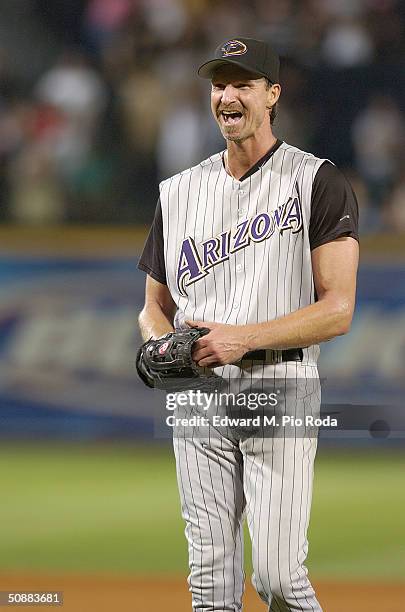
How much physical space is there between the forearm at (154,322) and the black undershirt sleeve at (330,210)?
54 centimetres

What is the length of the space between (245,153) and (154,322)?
0.59 metres

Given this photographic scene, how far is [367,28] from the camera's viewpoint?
8531 mm

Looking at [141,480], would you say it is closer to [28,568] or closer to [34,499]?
[34,499]

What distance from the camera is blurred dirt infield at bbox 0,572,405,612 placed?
13.7 ft

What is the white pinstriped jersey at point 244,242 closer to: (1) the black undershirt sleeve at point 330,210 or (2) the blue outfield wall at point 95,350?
(1) the black undershirt sleeve at point 330,210

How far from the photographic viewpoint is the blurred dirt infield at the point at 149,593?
13.7ft

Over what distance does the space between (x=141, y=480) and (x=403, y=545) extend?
6.67ft

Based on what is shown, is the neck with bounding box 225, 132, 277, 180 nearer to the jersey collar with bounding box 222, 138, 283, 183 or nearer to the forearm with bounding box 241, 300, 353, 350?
the jersey collar with bounding box 222, 138, 283, 183

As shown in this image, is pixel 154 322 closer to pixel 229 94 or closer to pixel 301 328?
pixel 301 328

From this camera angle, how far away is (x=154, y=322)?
126 inches

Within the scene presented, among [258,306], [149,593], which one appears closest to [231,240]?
[258,306]

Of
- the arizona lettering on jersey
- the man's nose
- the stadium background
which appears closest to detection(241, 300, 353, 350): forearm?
the arizona lettering on jersey

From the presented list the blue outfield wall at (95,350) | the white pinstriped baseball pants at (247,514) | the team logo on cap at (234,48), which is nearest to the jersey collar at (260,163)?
the team logo on cap at (234,48)

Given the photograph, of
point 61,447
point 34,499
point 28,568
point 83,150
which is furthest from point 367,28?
point 28,568
